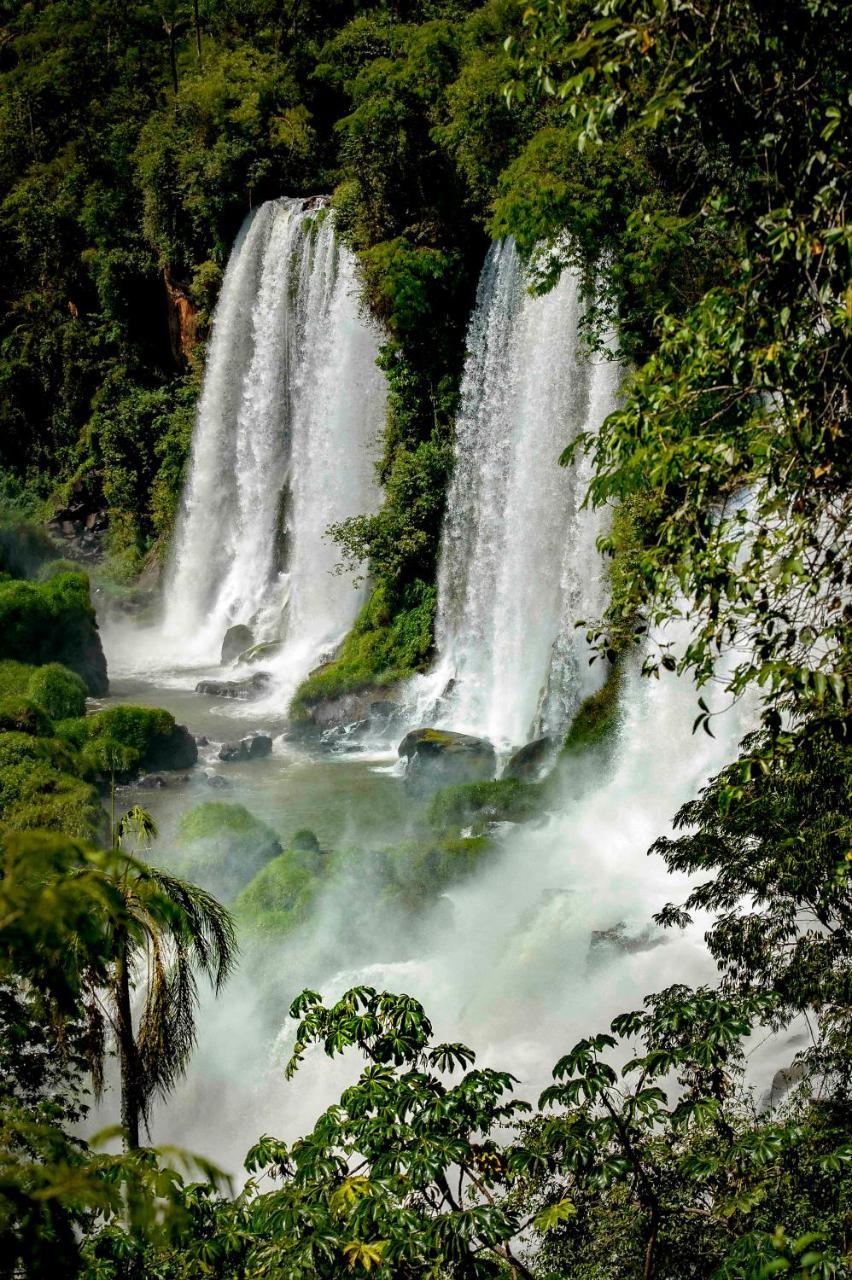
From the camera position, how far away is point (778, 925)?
5738 mm

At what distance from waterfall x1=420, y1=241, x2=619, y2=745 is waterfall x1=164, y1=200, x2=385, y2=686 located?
358 centimetres

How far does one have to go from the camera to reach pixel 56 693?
17.4 metres

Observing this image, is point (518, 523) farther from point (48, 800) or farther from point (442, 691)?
point (48, 800)

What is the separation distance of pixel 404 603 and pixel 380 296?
624 cm

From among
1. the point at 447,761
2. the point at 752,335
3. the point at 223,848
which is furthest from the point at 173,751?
the point at 752,335

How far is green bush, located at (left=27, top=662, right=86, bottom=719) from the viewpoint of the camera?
1725cm

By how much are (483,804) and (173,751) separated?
6.15 m

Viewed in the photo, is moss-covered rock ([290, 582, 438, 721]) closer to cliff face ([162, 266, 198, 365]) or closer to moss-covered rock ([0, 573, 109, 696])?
moss-covered rock ([0, 573, 109, 696])

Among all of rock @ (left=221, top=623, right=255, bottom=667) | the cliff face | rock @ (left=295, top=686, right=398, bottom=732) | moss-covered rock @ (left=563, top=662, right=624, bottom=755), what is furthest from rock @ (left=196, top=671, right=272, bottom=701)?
the cliff face

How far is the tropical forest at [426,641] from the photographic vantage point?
395 cm

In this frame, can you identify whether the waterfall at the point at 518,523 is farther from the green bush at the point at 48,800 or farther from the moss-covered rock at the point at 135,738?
the green bush at the point at 48,800

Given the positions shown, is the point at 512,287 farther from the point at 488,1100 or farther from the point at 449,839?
the point at 488,1100

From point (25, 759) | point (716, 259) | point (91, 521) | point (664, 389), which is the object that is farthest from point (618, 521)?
point (91, 521)

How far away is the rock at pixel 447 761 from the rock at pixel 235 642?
873 cm
